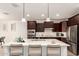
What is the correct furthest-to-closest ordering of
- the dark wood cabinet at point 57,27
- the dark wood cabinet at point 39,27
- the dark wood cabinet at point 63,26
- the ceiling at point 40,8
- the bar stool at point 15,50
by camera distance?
the dark wood cabinet at point 57,27, the dark wood cabinet at point 39,27, the dark wood cabinet at point 63,26, the ceiling at point 40,8, the bar stool at point 15,50

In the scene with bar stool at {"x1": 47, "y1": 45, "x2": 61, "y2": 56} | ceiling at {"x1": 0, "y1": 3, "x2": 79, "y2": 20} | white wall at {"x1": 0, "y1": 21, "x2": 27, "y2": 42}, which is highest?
ceiling at {"x1": 0, "y1": 3, "x2": 79, "y2": 20}

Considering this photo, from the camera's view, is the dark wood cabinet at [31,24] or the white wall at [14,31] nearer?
the white wall at [14,31]

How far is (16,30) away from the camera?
898 cm

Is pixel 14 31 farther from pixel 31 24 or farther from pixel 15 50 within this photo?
pixel 15 50

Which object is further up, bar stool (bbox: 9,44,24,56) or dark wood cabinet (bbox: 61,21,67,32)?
dark wood cabinet (bbox: 61,21,67,32)

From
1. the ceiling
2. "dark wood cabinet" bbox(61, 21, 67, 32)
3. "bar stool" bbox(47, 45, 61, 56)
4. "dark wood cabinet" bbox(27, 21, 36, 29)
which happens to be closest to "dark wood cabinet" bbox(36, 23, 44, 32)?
"dark wood cabinet" bbox(27, 21, 36, 29)

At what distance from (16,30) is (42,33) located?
75.3 inches

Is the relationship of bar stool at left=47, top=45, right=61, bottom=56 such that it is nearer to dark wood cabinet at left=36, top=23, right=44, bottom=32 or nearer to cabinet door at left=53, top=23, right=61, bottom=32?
dark wood cabinet at left=36, top=23, right=44, bottom=32

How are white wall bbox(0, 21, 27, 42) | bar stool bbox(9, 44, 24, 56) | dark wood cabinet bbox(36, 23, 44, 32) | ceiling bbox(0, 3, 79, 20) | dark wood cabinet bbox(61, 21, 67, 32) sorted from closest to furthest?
bar stool bbox(9, 44, 24, 56) → ceiling bbox(0, 3, 79, 20) → white wall bbox(0, 21, 27, 42) → dark wood cabinet bbox(61, 21, 67, 32) → dark wood cabinet bbox(36, 23, 44, 32)

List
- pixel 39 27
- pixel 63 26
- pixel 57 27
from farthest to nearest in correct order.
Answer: pixel 57 27, pixel 39 27, pixel 63 26

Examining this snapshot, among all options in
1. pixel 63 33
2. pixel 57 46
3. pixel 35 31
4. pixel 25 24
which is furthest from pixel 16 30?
pixel 57 46

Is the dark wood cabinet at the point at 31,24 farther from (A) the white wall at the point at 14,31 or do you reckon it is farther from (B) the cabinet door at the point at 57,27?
(B) the cabinet door at the point at 57,27

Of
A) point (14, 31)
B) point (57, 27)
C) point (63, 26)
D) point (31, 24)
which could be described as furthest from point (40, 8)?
Answer: point (57, 27)

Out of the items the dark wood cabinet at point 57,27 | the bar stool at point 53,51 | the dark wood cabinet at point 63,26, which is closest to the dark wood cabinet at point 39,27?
the dark wood cabinet at point 57,27
